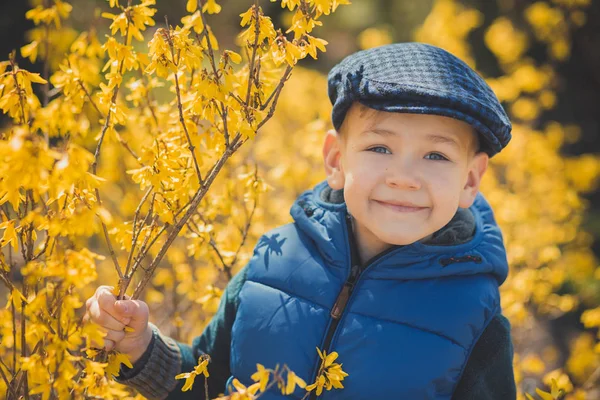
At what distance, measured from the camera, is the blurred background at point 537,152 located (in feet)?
10.9

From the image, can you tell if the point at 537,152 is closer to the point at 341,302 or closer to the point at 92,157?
the point at 341,302

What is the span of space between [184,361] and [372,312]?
0.64 m

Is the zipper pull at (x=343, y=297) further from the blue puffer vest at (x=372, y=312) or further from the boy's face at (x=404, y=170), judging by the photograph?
the boy's face at (x=404, y=170)

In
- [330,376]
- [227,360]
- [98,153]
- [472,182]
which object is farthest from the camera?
[227,360]

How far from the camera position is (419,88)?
5.17 feet

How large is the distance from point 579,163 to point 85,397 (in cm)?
402

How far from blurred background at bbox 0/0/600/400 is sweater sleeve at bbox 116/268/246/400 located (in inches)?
32.6

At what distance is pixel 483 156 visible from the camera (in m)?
1.84

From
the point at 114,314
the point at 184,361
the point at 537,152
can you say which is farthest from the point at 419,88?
the point at 537,152

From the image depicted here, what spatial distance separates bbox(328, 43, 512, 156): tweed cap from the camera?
5.18 feet

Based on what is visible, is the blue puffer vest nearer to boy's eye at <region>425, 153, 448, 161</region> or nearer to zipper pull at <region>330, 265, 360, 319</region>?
zipper pull at <region>330, 265, 360, 319</region>

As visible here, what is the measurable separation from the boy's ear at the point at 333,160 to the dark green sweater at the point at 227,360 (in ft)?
0.46

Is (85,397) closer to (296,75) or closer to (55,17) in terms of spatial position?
(55,17)

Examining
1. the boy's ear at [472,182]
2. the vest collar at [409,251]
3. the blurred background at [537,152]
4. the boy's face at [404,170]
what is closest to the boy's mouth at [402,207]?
the boy's face at [404,170]
